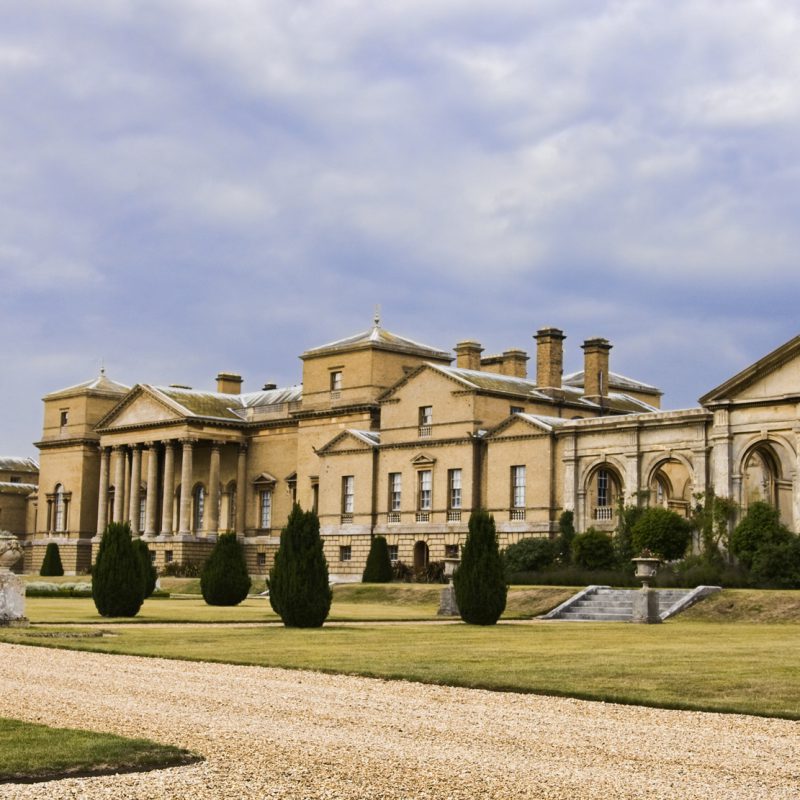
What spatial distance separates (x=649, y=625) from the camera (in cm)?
3241

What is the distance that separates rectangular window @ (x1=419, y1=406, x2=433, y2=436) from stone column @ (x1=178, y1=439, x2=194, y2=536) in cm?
1781

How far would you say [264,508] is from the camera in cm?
7281

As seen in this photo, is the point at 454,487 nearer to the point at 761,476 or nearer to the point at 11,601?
the point at 761,476

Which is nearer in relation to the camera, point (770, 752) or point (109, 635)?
point (770, 752)

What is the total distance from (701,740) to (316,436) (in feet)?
182

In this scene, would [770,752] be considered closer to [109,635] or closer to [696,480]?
[109,635]

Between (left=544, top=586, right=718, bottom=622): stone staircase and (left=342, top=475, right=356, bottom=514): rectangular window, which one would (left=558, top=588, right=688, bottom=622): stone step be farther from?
(left=342, top=475, right=356, bottom=514): rectangular window

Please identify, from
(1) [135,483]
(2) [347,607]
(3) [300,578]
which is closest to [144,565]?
(2) [347,607]

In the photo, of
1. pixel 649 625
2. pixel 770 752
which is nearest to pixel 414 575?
pixel 649 625

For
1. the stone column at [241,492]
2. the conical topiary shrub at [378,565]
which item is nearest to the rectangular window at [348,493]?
the conical topiary shrub at [378,565]

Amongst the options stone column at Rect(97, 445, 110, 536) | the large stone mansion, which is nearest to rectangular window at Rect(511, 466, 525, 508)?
the large stone mansion

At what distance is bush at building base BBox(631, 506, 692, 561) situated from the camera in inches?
1858

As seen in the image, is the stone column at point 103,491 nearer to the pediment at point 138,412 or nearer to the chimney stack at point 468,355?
the pediment at point 138,412

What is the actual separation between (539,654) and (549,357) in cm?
3920
